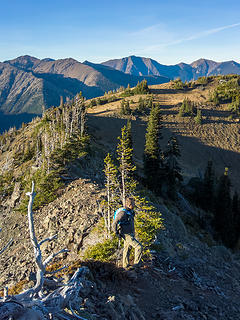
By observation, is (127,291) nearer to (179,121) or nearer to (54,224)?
(54,224)

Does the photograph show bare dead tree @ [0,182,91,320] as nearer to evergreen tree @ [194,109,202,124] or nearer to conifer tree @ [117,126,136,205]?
conifer tree @ [117,126,136,205]

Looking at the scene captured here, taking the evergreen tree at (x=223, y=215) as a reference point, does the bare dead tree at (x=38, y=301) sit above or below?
above

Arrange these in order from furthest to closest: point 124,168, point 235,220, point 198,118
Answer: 1. point 198,118
2. point 235,220
3. point 124,168

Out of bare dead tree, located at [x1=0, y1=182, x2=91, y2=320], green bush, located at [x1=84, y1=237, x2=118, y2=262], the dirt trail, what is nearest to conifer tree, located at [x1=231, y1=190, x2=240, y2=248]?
the dirt trail

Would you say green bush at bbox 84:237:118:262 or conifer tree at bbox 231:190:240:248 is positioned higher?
green bush at bbox 84:237:118:262

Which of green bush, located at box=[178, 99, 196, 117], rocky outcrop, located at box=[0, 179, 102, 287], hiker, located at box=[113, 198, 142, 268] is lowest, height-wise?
rocky outcrop, located at box=[0, 179, 102, 287]

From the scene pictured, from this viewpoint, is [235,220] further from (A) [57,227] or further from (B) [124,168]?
(A) [57,227]

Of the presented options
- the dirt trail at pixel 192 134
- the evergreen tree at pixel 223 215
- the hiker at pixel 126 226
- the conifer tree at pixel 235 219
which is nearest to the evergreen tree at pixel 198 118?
the dirt trail at pixel 192 134

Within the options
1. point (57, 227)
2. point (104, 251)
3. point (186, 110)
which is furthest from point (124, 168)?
point (186, 110)

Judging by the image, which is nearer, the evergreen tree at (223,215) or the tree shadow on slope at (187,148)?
the evergreen tree at (223,215)

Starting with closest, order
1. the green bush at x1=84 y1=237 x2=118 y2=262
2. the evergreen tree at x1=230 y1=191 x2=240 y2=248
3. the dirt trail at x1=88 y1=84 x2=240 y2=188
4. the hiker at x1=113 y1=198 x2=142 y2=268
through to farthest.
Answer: the hiker at x1=113 y1=198 x2=142 y2=268
the green bush at x1=84 y1=237 x2=118 y2=262
the evergreen tree at x1=230 y1=191 x2=240 y2=248
the dirt trail at x1=88 y1=84 x2=240 y2=188

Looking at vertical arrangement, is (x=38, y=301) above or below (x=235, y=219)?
above

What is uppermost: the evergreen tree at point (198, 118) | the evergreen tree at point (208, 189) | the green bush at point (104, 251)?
the evergreen tree at point (198, 118)

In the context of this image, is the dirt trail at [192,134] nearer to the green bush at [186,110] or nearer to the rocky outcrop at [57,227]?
the green bush at [186,110]
